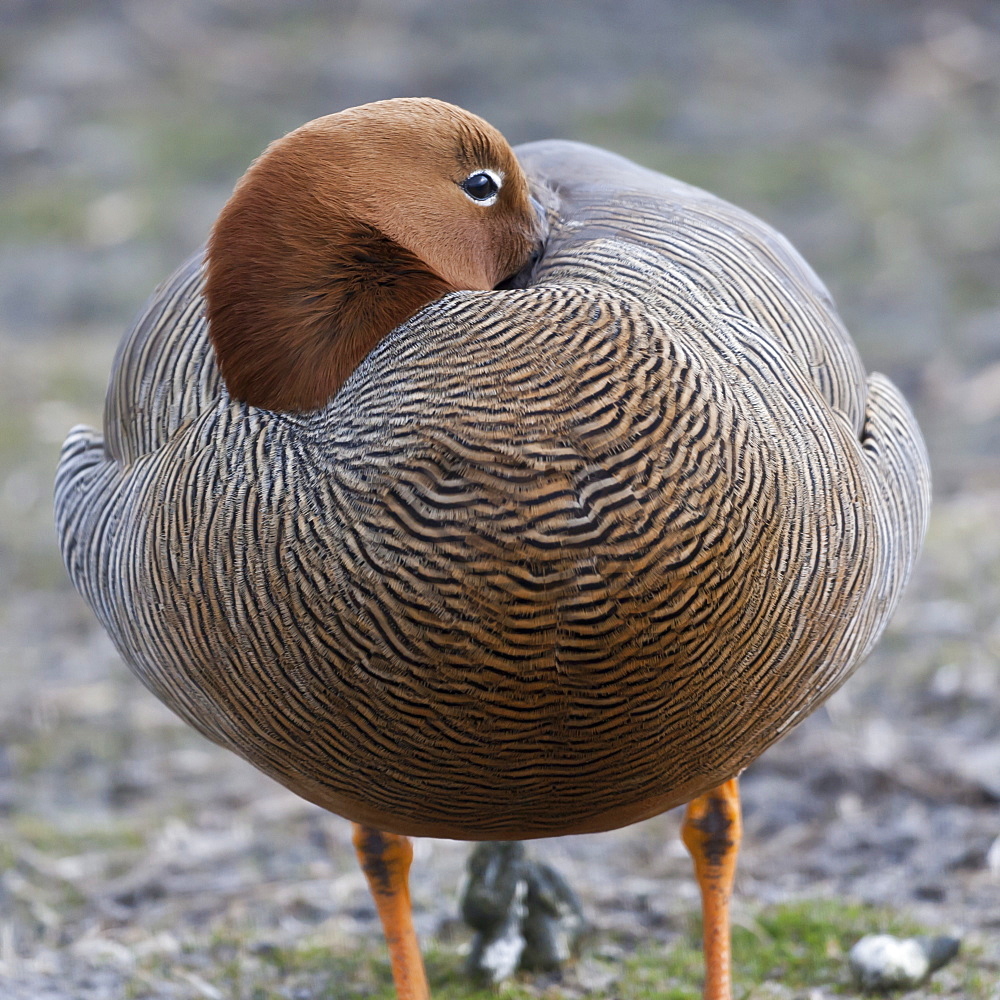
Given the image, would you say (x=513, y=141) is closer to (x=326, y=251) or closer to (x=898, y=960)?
(x=898, y=960)

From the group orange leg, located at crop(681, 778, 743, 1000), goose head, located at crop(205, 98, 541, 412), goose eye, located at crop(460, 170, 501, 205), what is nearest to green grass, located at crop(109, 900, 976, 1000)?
orange leg, located at crop(681, 778, 743, 1000)

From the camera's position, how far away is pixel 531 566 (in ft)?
7.28

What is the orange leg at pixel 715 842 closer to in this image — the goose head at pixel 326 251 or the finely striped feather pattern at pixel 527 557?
the finely striped feather pattern at pixel 527 557

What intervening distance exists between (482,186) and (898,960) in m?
2.00

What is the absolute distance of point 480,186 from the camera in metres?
2.65

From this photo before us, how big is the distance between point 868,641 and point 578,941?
1282 mm

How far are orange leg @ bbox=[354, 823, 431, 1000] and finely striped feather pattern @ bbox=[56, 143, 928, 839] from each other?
1.58ft

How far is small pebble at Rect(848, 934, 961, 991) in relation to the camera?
3236mm

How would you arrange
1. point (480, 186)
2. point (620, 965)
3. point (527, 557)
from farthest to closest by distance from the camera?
point (620, 965), point (480, 186), point (527, 557)

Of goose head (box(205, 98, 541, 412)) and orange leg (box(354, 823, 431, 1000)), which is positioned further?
orange leg (box(354, 823, 431, 1000))

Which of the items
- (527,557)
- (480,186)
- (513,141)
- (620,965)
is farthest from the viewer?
(513,141)

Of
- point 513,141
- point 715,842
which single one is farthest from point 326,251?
point 513,141

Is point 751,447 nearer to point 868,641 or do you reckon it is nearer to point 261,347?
point 868,641

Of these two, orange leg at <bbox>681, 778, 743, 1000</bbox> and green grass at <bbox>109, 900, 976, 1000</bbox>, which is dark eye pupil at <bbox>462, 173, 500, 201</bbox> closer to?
orange leg at <bbox>681, 778, 743, 1000</bbox>
